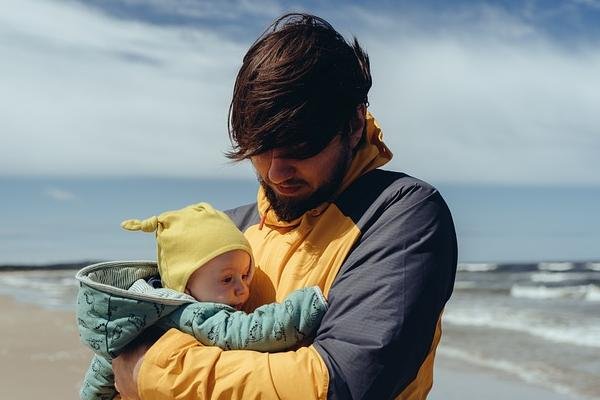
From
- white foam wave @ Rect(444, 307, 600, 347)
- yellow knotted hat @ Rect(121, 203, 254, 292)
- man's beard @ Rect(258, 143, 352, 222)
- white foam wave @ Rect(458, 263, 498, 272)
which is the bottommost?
white foam wave @ Rect(458, 263, 498, 272)

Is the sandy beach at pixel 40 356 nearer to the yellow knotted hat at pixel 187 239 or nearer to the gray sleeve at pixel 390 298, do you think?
the yellow knotted hat at pixel 187 239

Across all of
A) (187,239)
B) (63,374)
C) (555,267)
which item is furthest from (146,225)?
(555,267)

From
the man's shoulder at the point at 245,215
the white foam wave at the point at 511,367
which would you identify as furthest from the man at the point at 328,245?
the white foam wave at the point at 511,367

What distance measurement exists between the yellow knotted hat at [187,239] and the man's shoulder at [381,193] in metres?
0.33

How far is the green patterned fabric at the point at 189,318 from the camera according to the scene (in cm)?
189

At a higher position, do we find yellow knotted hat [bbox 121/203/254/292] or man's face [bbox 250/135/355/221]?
man's face [bbox 250/135/355/221]

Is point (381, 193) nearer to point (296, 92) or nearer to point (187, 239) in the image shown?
point (296, 92)

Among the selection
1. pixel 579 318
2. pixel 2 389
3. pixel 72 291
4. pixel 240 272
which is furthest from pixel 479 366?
pixel 72 291

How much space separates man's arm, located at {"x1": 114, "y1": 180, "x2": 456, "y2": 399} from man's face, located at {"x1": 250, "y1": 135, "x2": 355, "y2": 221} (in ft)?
0.58

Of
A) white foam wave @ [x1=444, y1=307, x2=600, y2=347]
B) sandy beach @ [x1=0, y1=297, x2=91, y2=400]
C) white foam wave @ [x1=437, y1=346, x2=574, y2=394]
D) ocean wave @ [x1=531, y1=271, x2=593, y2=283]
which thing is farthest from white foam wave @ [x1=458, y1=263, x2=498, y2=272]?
white foam wave @ [x1=437, y1=346, x2=574, y2=394]

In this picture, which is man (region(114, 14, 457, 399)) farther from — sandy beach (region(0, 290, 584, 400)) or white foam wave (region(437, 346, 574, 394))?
white foam wave (region(437, 346, 574, 394))

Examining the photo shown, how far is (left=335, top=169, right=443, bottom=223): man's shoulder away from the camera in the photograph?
193 centimetres

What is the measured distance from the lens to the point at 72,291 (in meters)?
20.0

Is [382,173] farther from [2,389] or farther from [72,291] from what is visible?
[72,291]
